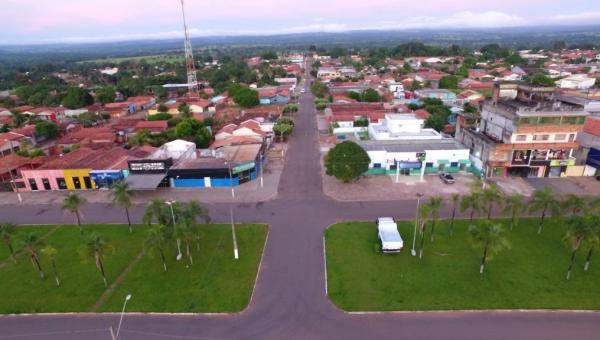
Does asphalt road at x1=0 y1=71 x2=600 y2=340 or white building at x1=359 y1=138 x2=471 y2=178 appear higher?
white building at x1=359 y1=138 x2=471 y2=178

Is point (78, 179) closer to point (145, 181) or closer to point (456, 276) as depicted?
point (145, 181)

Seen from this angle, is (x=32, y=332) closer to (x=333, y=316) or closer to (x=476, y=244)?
(x=333, y=316)

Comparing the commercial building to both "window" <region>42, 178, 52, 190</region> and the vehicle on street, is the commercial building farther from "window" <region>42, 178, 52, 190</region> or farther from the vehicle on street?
"window" <region>42, 178, 52, 190</region>

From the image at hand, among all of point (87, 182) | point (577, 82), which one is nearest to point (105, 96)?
point (87, 182)

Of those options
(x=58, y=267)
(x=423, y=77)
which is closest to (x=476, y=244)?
(x=58, y=267)

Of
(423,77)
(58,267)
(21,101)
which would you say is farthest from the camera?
(423,77)

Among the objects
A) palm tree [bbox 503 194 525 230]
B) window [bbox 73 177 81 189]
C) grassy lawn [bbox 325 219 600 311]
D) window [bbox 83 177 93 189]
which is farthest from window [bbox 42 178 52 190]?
palm tree [bbox 503 194 525 230]
